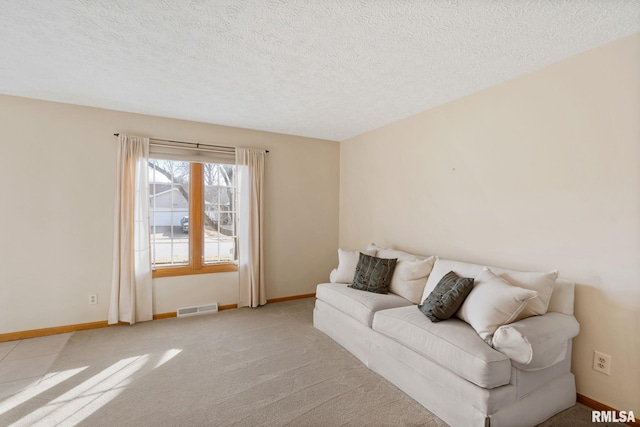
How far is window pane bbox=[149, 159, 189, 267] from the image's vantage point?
3.98m

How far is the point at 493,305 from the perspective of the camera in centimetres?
210

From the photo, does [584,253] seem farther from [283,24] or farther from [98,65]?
[98,65]

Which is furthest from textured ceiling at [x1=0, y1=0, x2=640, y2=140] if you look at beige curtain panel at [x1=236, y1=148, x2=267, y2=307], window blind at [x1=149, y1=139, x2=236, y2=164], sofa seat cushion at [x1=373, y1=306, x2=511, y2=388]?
sofa seat cushion at [x1=373, y1=306, x2=511, y2=388]

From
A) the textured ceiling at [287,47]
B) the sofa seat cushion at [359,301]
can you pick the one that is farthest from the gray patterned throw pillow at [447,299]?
the textured ceiling at [287,47]

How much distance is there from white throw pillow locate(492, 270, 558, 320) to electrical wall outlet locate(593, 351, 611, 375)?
49 cm

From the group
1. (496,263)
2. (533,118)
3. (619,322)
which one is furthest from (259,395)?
(533,118)

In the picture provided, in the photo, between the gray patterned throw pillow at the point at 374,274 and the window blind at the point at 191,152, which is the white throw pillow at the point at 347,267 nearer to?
the gray patterned throw pillow at the point at 374,274

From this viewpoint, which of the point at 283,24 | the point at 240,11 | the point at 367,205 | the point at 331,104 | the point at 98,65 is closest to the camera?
the point at 240,11

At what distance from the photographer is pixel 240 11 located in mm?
1831

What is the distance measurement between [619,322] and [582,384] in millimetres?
544

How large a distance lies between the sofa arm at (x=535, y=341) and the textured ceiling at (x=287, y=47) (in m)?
1.91

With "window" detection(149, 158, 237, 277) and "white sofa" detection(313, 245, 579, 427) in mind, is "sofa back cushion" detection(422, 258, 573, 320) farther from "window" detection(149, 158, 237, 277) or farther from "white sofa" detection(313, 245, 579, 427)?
"window" detection(149, 158, 237, 277)

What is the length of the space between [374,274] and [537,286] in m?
1.51

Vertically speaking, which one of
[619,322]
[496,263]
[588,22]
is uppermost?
[588,22]
